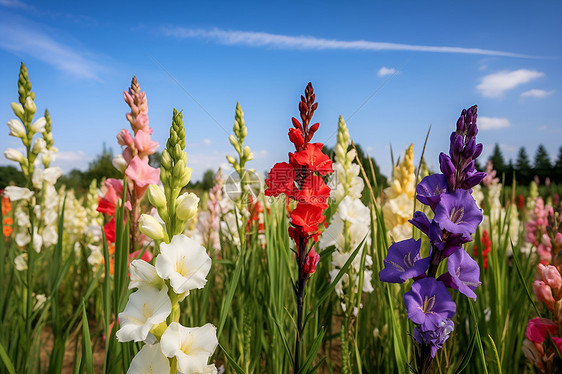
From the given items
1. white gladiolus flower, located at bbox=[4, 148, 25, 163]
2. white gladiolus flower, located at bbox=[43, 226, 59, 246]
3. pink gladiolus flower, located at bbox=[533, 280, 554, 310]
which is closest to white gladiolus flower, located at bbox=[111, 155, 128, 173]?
white gladiolus flower, located at bbox=[4, 148, 25, 163]

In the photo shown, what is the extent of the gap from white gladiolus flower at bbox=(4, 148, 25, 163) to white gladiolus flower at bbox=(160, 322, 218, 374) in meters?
2.21

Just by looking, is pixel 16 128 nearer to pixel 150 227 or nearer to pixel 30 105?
pixel 30 105

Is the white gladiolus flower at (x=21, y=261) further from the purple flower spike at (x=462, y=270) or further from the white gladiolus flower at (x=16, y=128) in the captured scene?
the purple flower spike at (x=462, y=270)

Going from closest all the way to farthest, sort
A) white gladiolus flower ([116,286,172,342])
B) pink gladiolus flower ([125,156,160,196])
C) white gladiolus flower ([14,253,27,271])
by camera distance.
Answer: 1. white gladiolus flower ([116,286,172,342])
2. pink gladiolus flower ([125,156,160,196])
3. white gladiolus flower ([14,253,27,271])

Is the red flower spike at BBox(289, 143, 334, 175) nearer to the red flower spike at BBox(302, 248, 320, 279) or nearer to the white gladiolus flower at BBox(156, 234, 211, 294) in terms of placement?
the red flower spike at BBox(302, 248, 320, 279)

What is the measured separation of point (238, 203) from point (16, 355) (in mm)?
1706

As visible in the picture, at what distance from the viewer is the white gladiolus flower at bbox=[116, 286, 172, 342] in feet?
2.88

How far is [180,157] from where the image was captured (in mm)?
1058

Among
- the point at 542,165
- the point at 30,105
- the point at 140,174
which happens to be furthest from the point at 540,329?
the point at 542,165

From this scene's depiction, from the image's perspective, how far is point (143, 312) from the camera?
94 cm

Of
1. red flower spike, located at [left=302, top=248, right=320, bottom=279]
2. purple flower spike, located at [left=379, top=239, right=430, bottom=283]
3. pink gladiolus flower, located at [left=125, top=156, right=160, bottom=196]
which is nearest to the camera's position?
purple flower spike, located at [left=379, top=239, right=430, bottom=283]

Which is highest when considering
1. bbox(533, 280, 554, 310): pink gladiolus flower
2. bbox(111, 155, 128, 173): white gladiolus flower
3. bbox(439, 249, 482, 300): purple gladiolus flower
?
bbox(111, 155, 128, 173): white gladiolus flower

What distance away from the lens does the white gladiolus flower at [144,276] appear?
909mm

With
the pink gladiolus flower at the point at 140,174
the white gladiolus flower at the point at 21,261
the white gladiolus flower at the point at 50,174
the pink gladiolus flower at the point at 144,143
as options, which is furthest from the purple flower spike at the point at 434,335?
the white gladiolus flower at the point at 21,261
